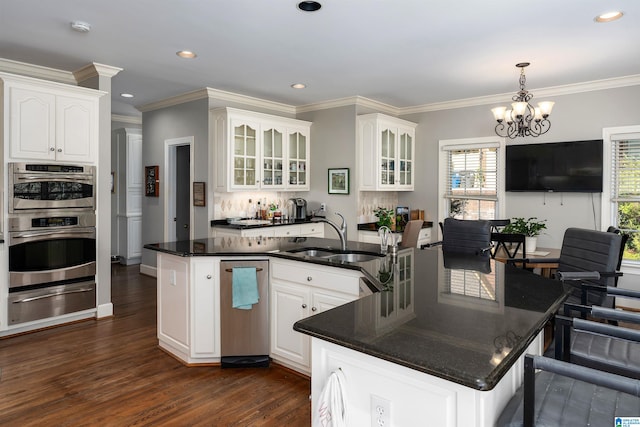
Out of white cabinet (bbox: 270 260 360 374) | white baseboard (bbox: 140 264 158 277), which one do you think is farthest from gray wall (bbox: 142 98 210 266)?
white cabinet (bbox: 270 260 360 374)

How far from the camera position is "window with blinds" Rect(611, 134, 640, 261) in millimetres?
4910

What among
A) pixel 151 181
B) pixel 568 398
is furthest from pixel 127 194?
pixel 568 398

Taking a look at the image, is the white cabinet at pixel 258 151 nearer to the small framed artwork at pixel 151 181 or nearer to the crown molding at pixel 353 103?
the crown molding at pixel 353 103

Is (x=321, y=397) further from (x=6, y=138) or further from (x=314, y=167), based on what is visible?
(x=314, y=167)

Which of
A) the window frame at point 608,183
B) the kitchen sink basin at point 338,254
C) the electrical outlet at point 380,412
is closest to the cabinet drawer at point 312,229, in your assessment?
the kitchen sink basin at point 338,254

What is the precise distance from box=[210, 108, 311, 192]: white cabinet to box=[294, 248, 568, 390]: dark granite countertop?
364 centimetres

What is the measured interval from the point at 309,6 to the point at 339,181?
3349 mm

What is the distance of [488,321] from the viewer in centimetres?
155

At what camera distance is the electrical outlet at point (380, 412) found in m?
1.34

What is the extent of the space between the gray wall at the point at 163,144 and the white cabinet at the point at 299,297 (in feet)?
8.99

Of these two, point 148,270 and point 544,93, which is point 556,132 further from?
point 148,270

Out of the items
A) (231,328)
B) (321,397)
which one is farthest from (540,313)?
(231,328)

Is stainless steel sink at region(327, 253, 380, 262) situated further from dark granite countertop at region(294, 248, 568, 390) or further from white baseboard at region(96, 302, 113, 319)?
white baseboard at region(96, 302, 113, 319)

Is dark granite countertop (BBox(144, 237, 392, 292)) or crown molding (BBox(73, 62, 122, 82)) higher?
crown molding (BBox(73, 62, 122, 82))
